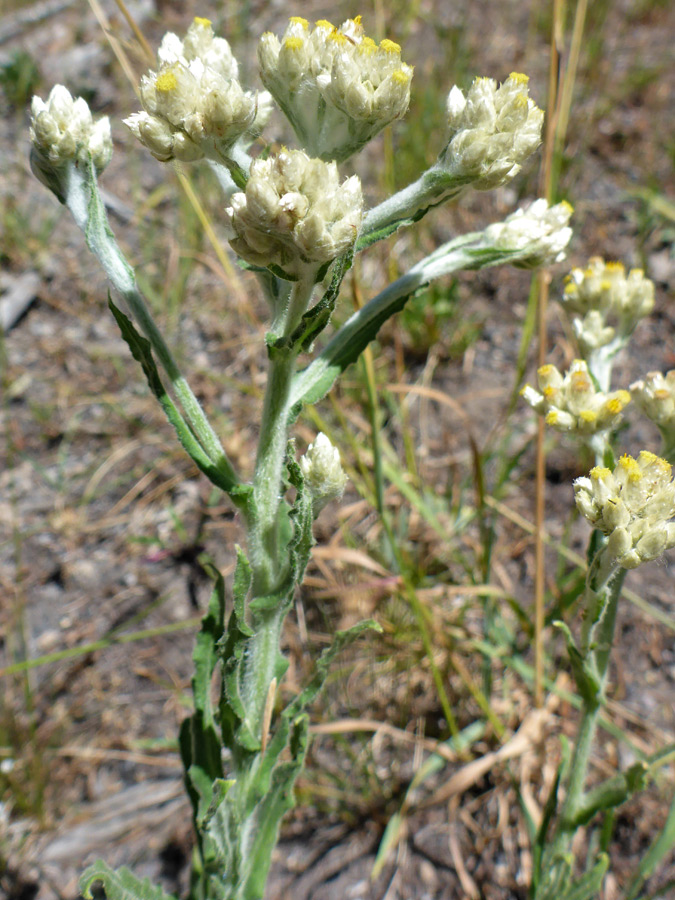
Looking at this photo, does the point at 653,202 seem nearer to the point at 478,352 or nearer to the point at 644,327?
the point at 644,327

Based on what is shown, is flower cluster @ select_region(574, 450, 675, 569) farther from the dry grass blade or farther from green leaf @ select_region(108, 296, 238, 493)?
the dry grass blade

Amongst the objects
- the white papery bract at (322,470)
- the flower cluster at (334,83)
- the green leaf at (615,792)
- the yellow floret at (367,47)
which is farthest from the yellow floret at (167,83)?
the green leaf at (615,792)

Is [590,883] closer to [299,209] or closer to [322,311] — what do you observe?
[322,311]

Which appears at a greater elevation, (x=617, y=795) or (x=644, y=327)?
(x=644, y=327)

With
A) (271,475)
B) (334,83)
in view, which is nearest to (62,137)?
(334,83)

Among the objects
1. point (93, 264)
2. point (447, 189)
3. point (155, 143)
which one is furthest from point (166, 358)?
point (93, 264)

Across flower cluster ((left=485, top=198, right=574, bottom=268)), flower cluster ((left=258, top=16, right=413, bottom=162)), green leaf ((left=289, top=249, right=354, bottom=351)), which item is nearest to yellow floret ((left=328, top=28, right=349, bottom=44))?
flower cluster ((left=258, top=16, right=413, bottom=162))

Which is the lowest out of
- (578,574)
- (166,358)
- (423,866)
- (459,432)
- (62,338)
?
(423,866)

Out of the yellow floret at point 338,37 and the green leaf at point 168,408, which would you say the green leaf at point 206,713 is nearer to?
the green leaf at point 168,408
